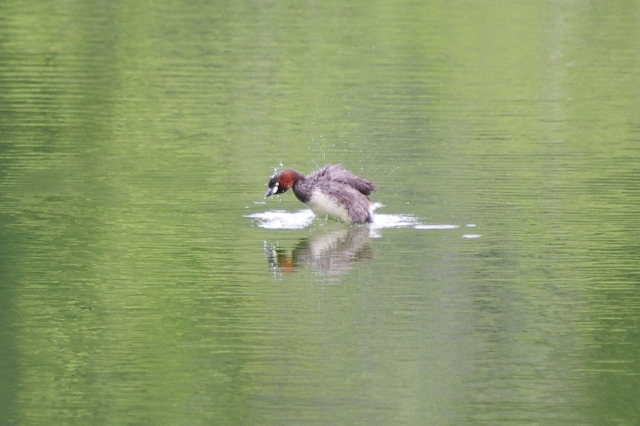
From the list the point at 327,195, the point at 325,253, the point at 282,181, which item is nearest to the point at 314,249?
the point at 325,253

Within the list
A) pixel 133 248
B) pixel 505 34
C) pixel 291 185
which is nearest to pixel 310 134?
pixel 291 185

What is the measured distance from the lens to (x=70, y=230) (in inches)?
506

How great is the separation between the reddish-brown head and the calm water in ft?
1.03

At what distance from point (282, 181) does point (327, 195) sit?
45 cm

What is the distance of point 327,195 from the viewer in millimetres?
13406

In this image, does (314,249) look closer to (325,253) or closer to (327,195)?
(325,253)

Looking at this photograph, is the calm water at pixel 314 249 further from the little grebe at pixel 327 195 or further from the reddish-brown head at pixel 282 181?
the reddish-brown head at pixel 282 181

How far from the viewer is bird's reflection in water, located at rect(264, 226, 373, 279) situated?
11614mm

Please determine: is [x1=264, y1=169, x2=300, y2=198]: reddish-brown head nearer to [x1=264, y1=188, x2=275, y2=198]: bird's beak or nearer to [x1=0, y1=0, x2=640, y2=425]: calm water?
[x1=264, y1=188, x2=275, y2=198]: bird's beak

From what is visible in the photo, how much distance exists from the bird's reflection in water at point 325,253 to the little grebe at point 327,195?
0.78 ft

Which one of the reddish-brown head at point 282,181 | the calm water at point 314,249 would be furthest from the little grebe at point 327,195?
the calm water at point 314,249

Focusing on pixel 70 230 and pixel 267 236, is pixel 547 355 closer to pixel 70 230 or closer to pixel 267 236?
pixel 267 236

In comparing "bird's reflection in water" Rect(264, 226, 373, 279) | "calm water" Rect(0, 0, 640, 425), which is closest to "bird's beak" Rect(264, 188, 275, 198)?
"calm water" Rect(0, 0, 640, 425)

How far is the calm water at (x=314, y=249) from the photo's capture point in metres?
8.66
